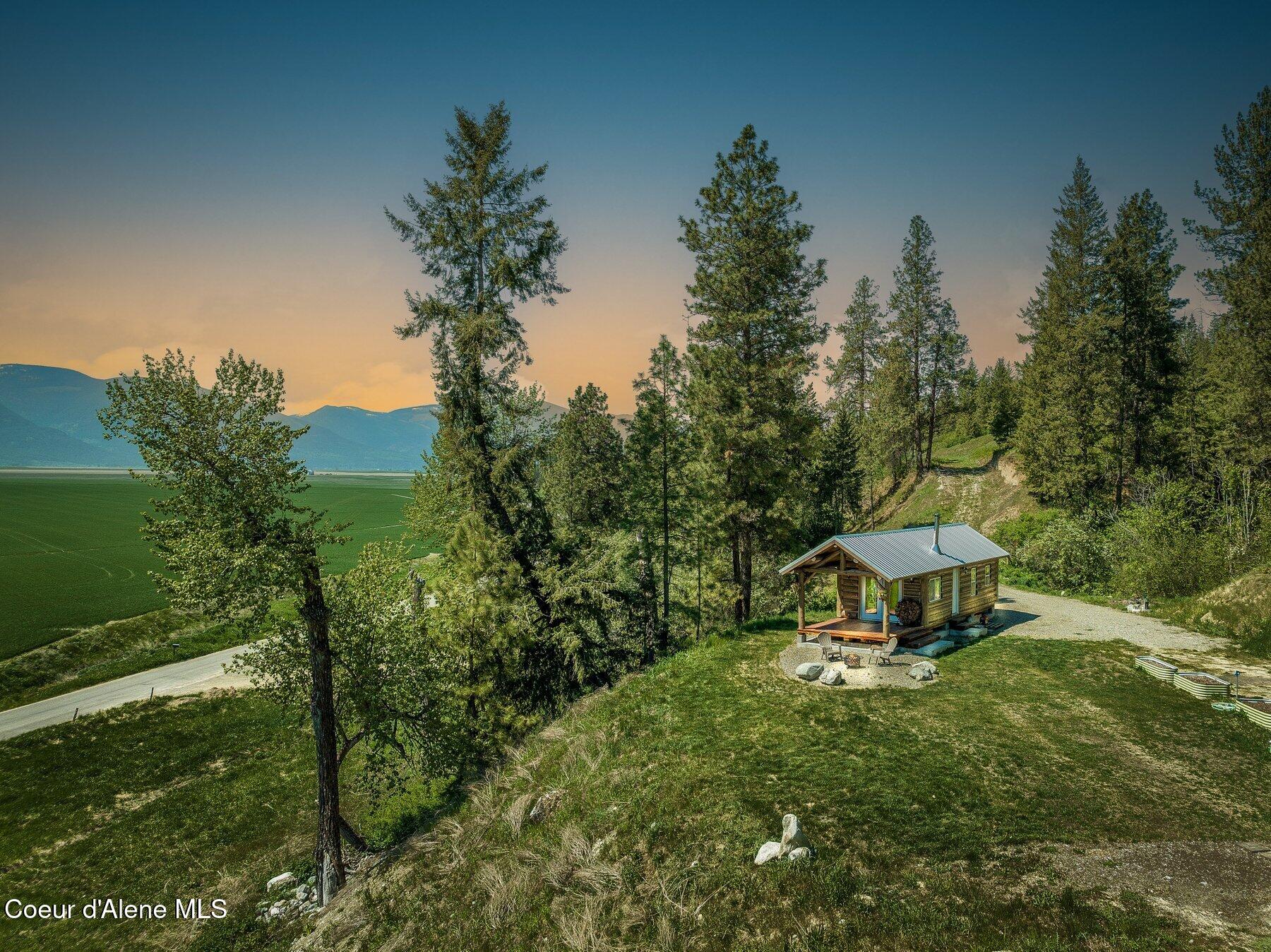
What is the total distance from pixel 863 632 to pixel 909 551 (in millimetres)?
3601

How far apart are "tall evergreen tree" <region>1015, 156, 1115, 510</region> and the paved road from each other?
5003 centimetres

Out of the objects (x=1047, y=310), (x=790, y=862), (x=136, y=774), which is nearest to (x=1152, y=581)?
(x=790, y=862)

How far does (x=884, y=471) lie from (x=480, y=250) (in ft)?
163

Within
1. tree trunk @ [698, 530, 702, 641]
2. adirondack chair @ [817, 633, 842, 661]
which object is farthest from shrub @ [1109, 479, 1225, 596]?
tree trunk @ [698, 530, 702, 641]

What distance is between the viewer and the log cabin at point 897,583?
61.6 feet

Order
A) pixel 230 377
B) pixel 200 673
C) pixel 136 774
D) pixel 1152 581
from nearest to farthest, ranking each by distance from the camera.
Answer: pixel 230 377
pixel 136 774
pixel 1152 581
pixel 200 673

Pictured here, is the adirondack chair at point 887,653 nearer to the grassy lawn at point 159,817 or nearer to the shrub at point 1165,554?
the shrub at point 1165,554

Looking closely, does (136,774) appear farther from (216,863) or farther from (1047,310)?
(1047,310)

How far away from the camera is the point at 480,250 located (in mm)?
18531

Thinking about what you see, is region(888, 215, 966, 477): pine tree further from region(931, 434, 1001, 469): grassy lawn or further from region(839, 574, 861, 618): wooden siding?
region(839, 574, 861, 618): wooden siding

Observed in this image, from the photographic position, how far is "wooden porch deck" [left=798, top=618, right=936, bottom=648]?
61.1 feet

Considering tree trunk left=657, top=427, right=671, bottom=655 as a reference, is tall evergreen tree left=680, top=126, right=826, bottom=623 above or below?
above

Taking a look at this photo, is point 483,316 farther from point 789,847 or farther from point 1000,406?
point 1000,406

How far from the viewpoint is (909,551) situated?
1995cm
